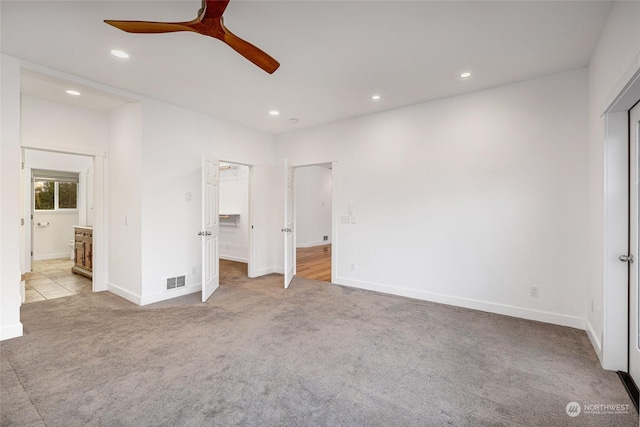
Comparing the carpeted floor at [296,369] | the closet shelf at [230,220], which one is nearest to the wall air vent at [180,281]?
the carpeted floor at [296,369]

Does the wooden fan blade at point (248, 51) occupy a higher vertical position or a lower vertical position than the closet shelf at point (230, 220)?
higher

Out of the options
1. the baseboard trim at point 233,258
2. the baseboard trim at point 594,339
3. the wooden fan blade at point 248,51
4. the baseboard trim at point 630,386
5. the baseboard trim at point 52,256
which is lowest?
the baseboard trim at point 630,386

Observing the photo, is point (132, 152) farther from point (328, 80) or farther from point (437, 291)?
point (437, 291)

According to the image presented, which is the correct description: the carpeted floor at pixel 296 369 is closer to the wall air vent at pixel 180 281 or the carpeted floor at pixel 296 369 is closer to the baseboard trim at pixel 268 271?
the wall air vent at pixel 180 281

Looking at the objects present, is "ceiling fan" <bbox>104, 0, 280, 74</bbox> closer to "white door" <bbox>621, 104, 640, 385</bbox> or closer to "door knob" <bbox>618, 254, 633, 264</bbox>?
"white door" <bbox>621, 104, 640, 385</bbox>

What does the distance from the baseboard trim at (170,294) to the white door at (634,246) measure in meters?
4.71

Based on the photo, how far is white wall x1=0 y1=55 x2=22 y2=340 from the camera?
107 inches

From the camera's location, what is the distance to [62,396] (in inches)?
76.4

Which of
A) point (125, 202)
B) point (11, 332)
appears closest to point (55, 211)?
point (125, 202)

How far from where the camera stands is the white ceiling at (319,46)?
2135 millimetres

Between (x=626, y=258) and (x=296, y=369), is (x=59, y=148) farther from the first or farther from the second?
(x=626, y=258)

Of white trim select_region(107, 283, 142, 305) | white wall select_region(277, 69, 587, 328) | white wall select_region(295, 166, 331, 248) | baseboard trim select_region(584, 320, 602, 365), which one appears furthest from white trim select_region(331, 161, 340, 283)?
white wall select_region(295, 166, 331, 248)

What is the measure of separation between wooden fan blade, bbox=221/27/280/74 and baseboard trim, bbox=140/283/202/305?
128 inches

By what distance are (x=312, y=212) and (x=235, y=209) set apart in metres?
2.79
